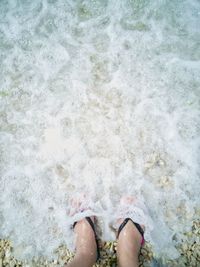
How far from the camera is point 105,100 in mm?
4023

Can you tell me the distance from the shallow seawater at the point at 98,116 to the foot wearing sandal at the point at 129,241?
13 centimetres

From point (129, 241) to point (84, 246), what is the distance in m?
0.47

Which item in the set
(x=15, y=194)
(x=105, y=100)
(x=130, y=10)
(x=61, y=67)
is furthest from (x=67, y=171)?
(x=130, y=10)

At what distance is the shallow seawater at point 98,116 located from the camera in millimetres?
3506

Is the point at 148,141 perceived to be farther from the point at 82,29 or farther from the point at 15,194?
the point at 82,29

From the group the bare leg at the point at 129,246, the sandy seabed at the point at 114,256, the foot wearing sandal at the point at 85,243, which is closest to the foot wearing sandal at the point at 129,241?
the bare leg at the point at 129,246

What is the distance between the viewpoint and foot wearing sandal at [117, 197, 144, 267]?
9.87 ft

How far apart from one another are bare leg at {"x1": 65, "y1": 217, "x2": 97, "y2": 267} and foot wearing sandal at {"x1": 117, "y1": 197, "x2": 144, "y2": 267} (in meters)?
0.27

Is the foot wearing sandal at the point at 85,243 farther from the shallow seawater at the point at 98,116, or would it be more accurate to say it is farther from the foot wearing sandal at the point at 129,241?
the foot wearing sandal at the point at 129,241

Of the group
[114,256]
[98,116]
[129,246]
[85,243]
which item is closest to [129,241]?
[129,246]

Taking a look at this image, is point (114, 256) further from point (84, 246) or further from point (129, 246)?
point (84, 246)

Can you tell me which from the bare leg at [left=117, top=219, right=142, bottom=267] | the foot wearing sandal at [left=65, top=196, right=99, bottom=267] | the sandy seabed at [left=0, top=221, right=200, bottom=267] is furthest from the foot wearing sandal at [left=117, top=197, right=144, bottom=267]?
the foot wearing sandal at [left=65, top=196, right=99, bottom=267]

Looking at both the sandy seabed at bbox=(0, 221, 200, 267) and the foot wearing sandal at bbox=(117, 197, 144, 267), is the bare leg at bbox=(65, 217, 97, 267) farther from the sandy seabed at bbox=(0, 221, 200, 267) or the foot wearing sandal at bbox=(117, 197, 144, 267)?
the foot wearing sandal at bbox=(117, 197, 144, 267)

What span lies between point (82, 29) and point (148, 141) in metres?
2.02
